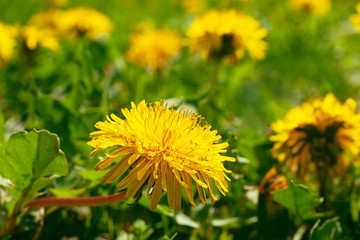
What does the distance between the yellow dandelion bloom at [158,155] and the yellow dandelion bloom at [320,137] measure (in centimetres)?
50

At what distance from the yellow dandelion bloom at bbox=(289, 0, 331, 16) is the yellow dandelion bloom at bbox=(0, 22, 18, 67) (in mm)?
3035

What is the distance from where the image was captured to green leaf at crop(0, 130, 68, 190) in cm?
105

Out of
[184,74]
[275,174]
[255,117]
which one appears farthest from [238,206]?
[184,74]

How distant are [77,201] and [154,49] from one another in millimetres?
1568

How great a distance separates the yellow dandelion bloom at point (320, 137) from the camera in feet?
4.50

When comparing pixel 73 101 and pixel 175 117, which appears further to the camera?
pixel 73 101

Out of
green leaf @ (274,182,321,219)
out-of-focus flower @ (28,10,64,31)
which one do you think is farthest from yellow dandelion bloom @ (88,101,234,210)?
out-of-focus flower @ (28,10,64,31)

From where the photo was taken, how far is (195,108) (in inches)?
60.0

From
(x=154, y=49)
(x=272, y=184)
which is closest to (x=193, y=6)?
(x=154, y=49)

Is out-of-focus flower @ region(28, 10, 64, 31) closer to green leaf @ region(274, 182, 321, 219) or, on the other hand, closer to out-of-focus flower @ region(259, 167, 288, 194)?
out-of-focus flower @ region(259, 167, 288, 194)

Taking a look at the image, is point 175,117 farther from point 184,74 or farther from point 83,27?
point 83,27

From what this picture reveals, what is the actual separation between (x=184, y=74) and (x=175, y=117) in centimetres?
152

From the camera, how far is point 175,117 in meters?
1.05

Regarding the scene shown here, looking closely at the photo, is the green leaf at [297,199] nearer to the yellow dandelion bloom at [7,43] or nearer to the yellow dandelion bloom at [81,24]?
the yellow dandelion bloom at [7,43]
